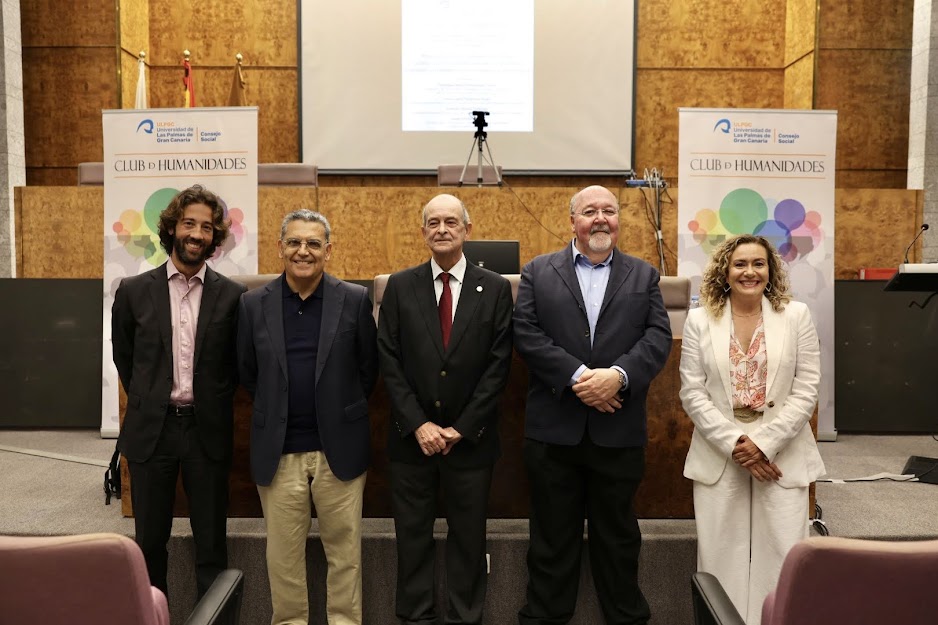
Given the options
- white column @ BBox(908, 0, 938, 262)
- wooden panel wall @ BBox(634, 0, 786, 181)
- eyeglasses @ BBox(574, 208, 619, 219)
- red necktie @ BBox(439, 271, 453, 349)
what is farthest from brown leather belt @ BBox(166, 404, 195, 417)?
wooden panel wall @ BBox(634, 0, 786, 181)

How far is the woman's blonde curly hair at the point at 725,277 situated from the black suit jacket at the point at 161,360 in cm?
171

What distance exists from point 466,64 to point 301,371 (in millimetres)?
5645

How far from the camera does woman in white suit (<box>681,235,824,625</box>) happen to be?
254 cm

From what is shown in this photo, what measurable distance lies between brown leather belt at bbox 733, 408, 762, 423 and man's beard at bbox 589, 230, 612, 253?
727 mm

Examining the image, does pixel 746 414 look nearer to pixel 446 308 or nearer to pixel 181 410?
pixel 446 308

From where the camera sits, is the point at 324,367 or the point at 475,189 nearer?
the point at 324,367

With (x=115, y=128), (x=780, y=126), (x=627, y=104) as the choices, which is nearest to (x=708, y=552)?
(x=780, y=126)

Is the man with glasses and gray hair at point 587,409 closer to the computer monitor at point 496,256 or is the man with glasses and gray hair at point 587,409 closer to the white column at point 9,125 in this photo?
the computer monitor at point 496,256

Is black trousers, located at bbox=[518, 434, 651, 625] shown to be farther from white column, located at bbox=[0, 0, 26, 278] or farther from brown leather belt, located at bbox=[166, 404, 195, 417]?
white column, located at bbox=[0, 0, 26, 278]

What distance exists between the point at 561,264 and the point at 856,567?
5.01ft

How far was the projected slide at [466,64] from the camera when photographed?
7469 millimetres

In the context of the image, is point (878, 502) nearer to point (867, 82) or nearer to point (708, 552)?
point (708, 552)

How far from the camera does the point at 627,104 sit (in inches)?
303

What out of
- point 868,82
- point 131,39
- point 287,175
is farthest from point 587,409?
point 131,39
